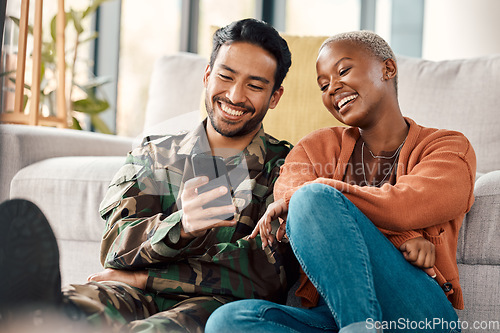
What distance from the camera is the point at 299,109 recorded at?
1460mm

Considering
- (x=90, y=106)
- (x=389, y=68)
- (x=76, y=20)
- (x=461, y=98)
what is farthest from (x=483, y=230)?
(x=76, y=20)

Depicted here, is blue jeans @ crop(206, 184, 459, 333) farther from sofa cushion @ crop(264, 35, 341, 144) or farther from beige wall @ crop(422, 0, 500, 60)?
beige wall @ crop(422, 0, 500, 60)

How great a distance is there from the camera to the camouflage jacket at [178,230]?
91cm

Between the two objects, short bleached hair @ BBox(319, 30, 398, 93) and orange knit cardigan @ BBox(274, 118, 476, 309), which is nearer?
orange knit cardigan @ BBox(274, 118, 476, 309)

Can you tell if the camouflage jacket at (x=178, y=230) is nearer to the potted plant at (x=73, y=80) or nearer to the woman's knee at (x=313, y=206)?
the woman's knee at (x=313, y=206)

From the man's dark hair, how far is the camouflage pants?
0.48 meters

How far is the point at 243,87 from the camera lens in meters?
1.07

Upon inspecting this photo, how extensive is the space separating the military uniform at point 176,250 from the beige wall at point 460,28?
1565 mm

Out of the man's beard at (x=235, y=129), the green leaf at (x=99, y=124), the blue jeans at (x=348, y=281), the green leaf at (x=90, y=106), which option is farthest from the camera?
the green leaf at (x=99, y=124)

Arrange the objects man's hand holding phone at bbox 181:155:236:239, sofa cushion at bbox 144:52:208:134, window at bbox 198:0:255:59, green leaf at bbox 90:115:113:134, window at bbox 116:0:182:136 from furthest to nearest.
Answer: window at bbox 198:0:255:59, window at bbox 116:0:182:136, green leaf at bbox 90:115:113:134, sofa cushion at bbox 144:52:208:134, man's hand holding phone at bbox 181:155:236:239

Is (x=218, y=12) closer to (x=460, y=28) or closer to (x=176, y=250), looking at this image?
(x=460, y=28)

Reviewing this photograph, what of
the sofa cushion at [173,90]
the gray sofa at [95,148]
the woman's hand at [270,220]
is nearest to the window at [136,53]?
the sofa cushion at [173,90]

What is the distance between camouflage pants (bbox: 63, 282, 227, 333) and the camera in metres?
0.72

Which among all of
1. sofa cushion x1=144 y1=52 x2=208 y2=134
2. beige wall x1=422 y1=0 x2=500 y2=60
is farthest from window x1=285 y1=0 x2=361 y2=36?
sofa cushion x1=144 y1=52 x2=208 y2=134
